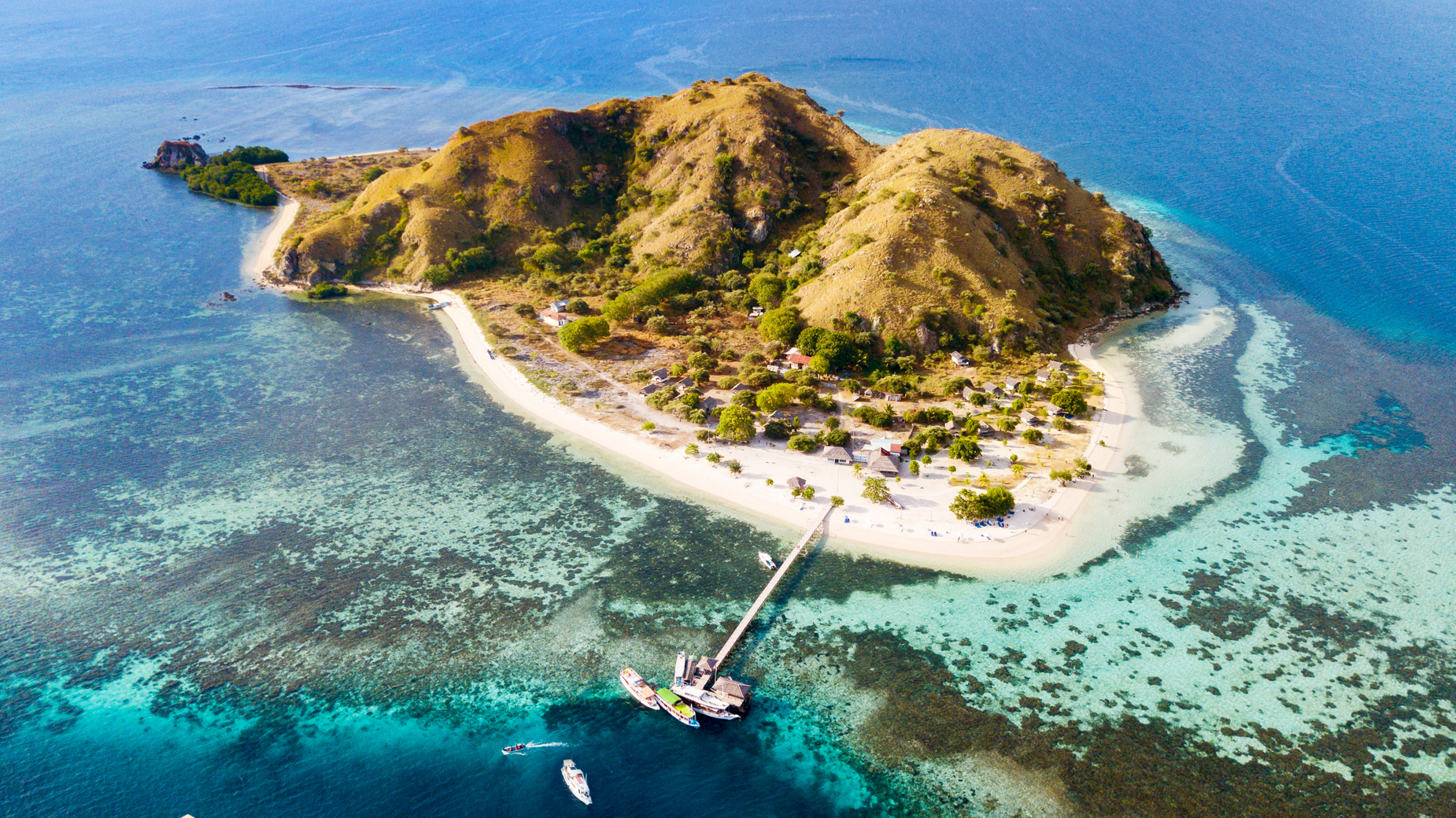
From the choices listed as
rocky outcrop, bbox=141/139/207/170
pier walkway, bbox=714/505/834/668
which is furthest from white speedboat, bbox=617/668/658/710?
rocky outcrop, bbox=141/139/207/170

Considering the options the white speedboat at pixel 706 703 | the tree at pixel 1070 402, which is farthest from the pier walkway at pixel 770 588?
the tree at pixel 1070 402

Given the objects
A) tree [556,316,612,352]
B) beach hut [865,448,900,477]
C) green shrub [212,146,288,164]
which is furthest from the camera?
green shrub [212,146,288,164]

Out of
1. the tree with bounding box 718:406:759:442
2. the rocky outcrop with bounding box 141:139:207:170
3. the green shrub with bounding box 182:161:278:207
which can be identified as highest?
the rocky outcrop with bounding box 141:139:207:170

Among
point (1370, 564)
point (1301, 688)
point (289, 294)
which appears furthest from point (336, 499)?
point (1370, 564)

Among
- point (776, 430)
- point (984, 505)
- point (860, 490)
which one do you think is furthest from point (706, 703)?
point (776, 430)

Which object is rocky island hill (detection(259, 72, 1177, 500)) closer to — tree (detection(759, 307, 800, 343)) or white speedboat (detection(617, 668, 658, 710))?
tree (detection(759, 307, 800, 343))

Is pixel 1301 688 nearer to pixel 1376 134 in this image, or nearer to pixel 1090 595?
pixel 1090 595
